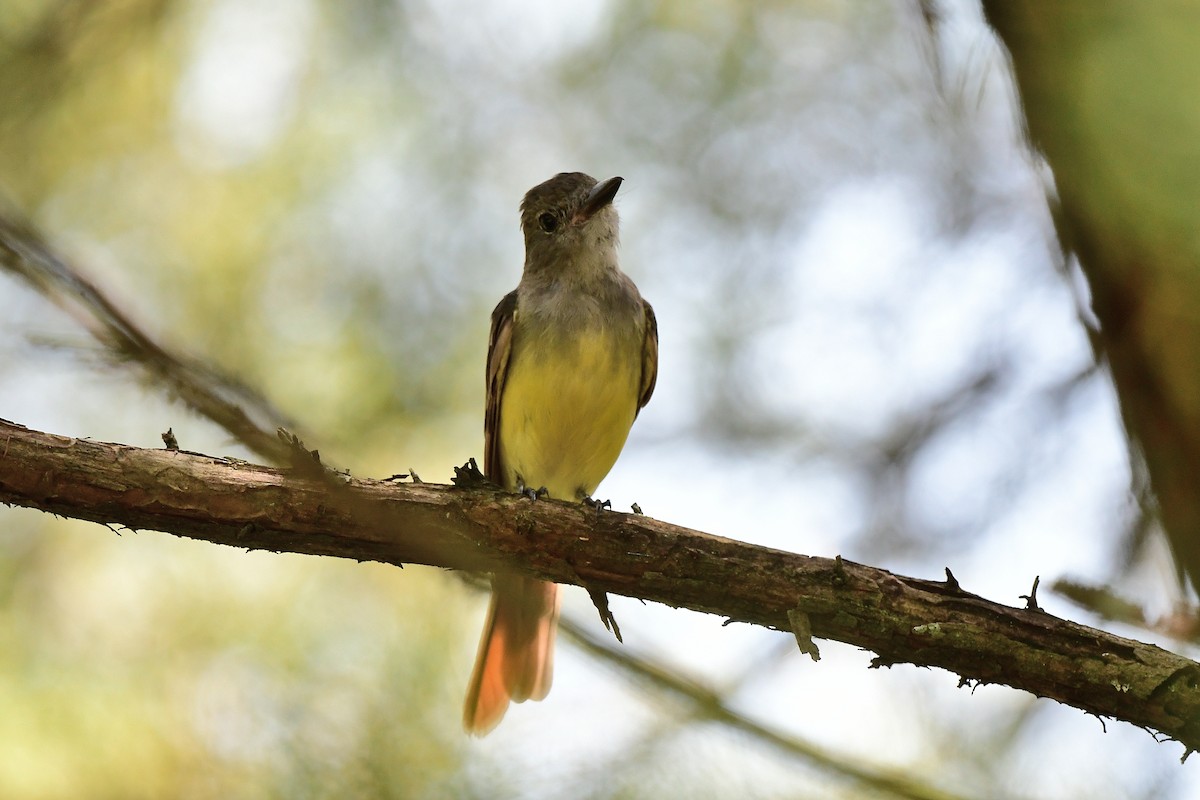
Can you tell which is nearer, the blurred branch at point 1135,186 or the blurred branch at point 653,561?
the blurred branch at point 1135,186

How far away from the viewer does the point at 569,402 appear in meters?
4.88

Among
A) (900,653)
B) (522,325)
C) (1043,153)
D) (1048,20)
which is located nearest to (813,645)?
(900,653)

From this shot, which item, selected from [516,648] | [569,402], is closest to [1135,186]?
[569,402]

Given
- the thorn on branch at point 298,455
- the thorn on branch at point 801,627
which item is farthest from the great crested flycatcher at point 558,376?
the thorn on branch at point 298,455

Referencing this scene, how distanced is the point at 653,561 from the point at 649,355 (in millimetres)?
2095

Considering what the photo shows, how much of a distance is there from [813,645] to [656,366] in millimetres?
2486

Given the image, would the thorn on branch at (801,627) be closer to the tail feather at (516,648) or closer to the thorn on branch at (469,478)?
the thorn on branch at (469,478)

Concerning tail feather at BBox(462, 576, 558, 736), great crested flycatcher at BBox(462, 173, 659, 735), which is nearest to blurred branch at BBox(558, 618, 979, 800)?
tail feather at BBox(462, 576, 558, 736)

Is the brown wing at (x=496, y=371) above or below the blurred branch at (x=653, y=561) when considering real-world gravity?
above

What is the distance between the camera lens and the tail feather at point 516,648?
166 inches

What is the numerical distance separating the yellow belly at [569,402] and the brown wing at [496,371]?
36mm

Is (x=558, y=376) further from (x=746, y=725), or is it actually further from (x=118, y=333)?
(x=118, y=333)

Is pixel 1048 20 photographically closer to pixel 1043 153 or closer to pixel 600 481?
pixel 1043 153

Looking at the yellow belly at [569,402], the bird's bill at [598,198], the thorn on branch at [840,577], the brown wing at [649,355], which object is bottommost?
the thorn on branch at [840,577]
